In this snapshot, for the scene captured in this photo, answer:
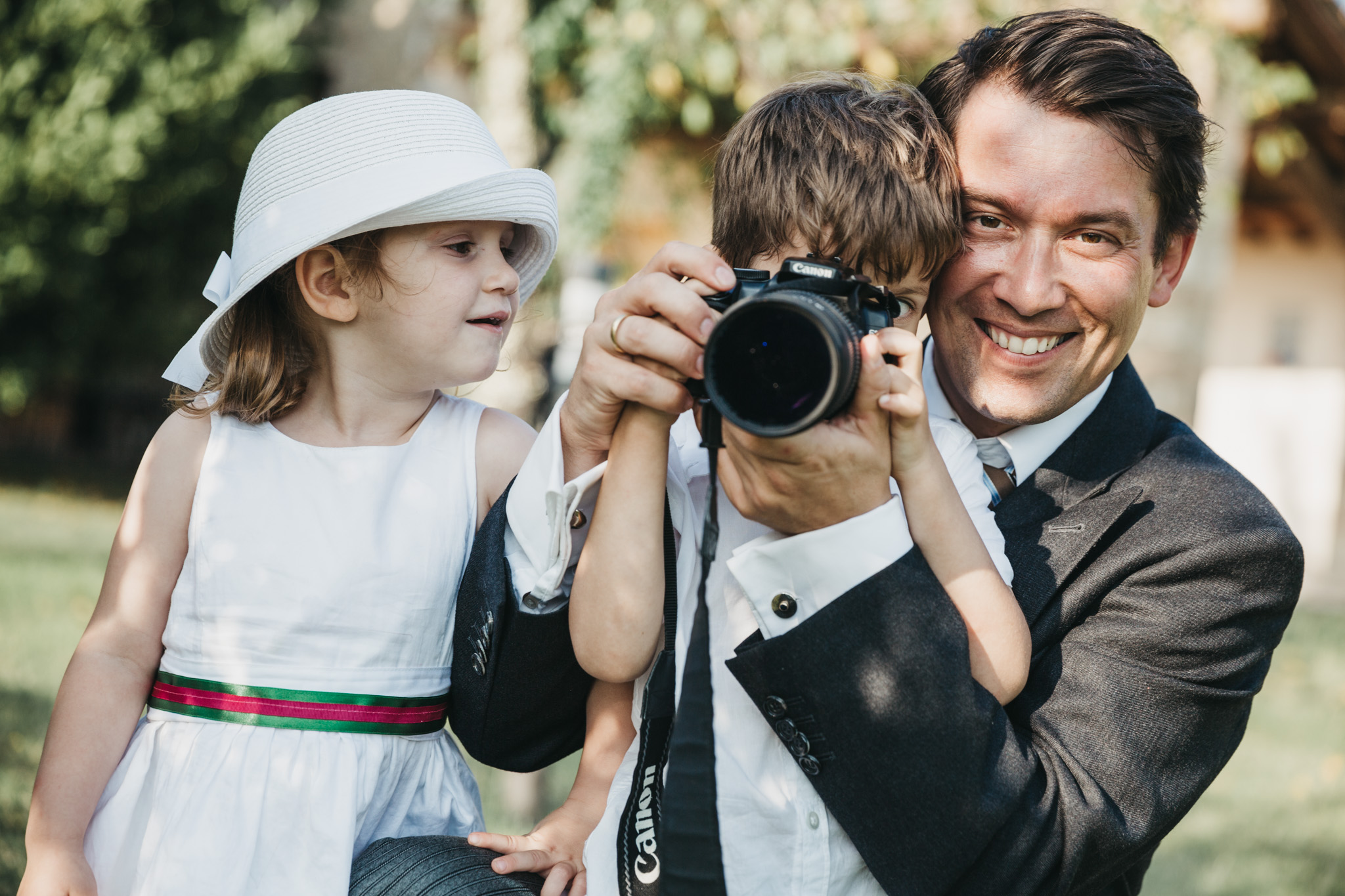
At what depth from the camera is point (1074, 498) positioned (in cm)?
180

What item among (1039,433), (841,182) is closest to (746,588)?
(841,182)

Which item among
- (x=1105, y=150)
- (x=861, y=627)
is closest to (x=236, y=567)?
(x=861, y=627)

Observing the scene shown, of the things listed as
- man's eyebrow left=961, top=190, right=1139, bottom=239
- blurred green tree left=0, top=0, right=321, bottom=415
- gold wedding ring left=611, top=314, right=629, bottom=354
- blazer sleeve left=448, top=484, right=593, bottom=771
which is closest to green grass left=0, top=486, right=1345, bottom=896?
blazer sleeve left=448, top=484, right=593, bottom=771

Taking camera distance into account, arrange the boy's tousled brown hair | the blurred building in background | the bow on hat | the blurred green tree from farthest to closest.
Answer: the blurred green tree < the blurred building in background < the bow on hat < the boy's tousled brown hair

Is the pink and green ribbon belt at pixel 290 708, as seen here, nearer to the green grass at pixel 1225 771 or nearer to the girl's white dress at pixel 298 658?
the girl's white dress at pixel 298 658

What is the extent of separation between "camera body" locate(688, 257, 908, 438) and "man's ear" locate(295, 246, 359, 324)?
898 mm

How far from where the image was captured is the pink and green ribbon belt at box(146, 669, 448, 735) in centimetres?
182

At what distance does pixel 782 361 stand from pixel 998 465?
78cm

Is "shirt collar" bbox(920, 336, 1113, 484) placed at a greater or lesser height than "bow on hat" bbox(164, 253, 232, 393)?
lesser

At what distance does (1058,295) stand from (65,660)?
5.15 metres

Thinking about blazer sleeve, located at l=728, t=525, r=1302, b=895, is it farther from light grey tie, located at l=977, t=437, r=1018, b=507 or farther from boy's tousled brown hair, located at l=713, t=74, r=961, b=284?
boy's tousled brown hair, located at l=713, t=74, r=961, b=284

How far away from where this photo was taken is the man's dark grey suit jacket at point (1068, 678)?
1427 mm

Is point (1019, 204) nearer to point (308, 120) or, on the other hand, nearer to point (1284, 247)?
point (308, 120)

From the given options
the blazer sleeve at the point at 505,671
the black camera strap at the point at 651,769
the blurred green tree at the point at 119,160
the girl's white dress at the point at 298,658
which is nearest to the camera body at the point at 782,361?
the black camera strap at the point at 651,769
